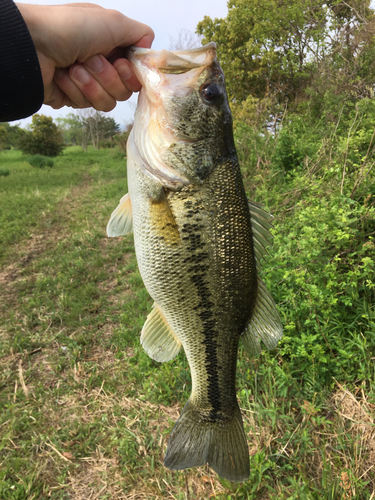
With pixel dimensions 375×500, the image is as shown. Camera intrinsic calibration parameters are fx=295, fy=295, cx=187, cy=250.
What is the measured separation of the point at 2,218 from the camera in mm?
8352

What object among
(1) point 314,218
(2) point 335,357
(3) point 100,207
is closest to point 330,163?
(1) point 314,218

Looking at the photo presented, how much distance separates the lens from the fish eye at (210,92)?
1.50 meters

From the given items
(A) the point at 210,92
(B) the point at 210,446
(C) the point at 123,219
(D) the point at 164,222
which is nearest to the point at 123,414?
(B) the point at 210,446

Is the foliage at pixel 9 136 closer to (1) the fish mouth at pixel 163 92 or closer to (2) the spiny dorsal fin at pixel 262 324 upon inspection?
(1) the fish mouth at pixel 163 92

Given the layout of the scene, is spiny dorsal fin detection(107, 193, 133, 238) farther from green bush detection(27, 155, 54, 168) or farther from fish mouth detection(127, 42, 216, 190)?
green bush detection(27, 155, 54, 168)

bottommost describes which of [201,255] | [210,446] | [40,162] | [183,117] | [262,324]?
[210,446]

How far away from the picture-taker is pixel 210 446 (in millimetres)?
1608

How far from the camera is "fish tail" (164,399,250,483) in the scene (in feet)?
5.04

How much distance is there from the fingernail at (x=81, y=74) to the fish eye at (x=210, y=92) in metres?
0.82

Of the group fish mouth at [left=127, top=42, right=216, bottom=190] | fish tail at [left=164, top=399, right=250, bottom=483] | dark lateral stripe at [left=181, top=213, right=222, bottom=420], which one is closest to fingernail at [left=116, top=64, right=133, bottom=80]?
fish mouth at [left=127, top=42, right=216, bottom=190]

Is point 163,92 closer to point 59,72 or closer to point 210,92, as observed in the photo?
point 210,92

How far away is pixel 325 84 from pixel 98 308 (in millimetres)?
8780

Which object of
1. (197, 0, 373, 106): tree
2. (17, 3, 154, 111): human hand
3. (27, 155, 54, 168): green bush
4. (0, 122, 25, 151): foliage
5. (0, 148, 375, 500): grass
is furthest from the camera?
(0, 122, 25, 151): foliage

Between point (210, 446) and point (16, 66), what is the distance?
2215 mm
